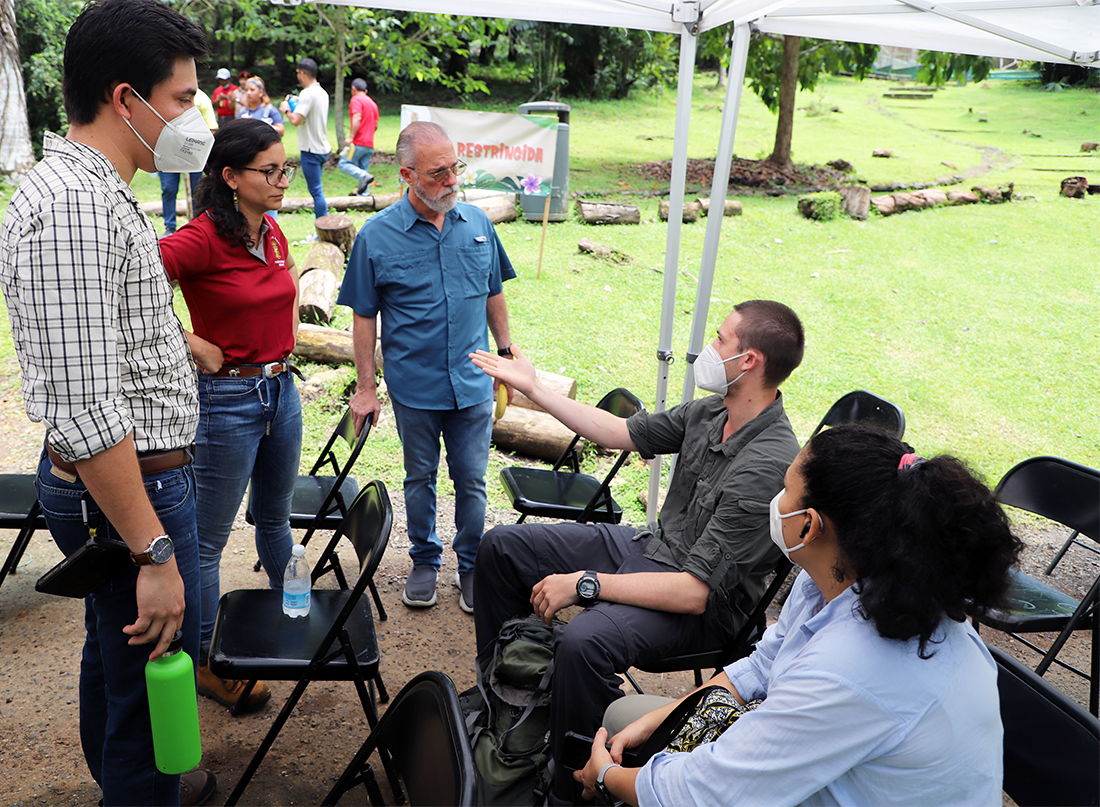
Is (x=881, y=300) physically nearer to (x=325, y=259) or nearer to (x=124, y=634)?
(x=325, y=259)

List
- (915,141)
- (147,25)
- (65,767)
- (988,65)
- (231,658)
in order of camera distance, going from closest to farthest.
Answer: (147,25) < (231,658) < (65,767) < (988,65) < (915,141)

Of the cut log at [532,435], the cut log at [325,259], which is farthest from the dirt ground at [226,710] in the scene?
the cut log at [325,259]

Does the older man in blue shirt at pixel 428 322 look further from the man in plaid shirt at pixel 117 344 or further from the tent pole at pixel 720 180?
the man in plaid shirt at pixel 117 344

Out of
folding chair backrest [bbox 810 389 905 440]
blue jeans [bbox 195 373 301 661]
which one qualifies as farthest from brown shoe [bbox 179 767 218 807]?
folding chair backrest [bbox 810 389 905 440]

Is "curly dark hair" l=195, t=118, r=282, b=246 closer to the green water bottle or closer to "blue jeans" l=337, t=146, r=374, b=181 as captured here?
the green water bottle

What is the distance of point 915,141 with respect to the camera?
1892cm

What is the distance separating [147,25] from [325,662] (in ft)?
5.58

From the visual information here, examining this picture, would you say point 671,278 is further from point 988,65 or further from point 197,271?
point 988,65

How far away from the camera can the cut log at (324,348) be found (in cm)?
582

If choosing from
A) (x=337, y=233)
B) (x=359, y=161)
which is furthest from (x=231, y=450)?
(x=359, y=161)

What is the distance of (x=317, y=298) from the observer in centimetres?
657

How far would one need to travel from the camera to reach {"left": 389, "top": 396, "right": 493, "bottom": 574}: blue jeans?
11.3ft

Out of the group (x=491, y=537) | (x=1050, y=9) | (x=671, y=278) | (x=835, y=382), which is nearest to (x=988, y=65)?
(x=835, y=382)

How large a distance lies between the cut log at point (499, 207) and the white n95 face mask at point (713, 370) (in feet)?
26.2
